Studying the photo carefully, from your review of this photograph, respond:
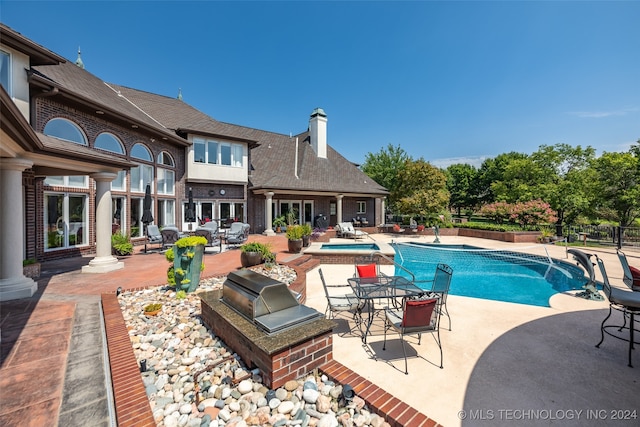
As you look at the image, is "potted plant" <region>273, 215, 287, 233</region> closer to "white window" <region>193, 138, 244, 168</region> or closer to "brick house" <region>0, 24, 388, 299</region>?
"brick house" <region>0, 24, 388, 299</region>

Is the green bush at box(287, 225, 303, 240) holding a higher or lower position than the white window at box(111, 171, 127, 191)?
lower

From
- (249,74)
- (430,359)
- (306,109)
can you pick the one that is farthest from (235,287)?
(306,109)

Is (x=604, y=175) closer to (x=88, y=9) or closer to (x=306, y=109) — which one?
(x=306, y=109)

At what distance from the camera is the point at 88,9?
9.73m

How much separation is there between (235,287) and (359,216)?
21.5 m

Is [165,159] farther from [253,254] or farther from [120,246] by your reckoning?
[253,254]

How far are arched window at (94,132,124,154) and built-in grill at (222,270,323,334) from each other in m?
11.7

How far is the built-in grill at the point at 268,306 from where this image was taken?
3.53 metres

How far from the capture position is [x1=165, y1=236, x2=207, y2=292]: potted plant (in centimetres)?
564

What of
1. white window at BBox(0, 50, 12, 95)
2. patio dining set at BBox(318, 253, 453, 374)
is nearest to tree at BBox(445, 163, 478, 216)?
patio dining set at BBox(318, 253, 453, 374)

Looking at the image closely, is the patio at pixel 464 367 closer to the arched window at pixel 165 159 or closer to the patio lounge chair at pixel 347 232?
the arched window at pixel 165 159

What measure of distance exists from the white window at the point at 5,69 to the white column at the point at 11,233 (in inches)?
A: 170

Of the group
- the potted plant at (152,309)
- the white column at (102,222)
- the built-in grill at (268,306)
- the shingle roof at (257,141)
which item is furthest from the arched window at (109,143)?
the built-in grill at (268,306)

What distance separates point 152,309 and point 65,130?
9.88 m
